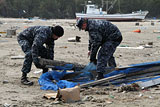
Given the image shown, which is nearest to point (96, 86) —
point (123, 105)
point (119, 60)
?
point (123, 105)

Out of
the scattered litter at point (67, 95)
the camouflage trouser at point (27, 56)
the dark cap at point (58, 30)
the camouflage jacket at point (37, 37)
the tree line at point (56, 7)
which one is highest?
the dark cap at point (58, 30)

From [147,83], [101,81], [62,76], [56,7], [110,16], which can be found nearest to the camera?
[147,83]

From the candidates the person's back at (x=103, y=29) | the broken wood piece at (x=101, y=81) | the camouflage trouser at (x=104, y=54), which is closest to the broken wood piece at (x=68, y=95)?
the broken wood piece at (x=101, y=81)

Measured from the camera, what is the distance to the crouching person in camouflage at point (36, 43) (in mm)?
6711

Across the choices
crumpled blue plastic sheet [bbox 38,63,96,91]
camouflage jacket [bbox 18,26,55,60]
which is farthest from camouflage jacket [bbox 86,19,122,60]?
camouflage jacket [bbox 18,26,55,60]

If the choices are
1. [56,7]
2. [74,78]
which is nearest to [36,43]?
[74,78]

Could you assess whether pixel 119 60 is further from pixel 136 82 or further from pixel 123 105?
pixel 123 105

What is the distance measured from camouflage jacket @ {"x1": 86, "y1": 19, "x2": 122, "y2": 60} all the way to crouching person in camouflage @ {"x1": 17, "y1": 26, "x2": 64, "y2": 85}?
2.05 ft

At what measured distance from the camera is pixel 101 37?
6.83 metres

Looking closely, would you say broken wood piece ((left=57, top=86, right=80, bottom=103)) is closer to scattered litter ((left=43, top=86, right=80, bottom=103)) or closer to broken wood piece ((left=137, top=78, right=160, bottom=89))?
scattered litter ((left=43, top=86, right=80, bottom=103))

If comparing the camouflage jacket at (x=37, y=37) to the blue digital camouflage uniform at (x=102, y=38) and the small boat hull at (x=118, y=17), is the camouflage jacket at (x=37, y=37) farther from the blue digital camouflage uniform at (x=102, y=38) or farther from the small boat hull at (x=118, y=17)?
the small boat hull at (x=118, y=17)

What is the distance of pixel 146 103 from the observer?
17.2ft

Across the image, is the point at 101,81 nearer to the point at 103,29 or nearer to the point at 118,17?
the point at 103,29

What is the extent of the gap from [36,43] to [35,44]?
3 centimetres
